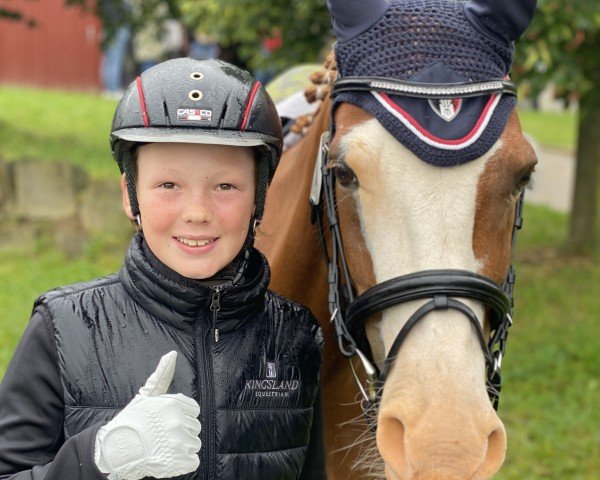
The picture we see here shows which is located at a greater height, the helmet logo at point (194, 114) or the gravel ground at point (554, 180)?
the helmet logo at point (194, 114)

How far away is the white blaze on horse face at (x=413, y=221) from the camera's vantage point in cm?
217

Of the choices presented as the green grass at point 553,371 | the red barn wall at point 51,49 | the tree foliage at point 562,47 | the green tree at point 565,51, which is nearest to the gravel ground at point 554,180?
the green grass at point 553,371

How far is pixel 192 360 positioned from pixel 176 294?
170 mm

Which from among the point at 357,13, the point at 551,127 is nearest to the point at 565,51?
the point at 357,13

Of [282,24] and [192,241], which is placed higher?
[282,24]

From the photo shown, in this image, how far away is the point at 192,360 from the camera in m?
2.29

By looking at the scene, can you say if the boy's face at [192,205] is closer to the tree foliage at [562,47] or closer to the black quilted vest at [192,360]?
the black quilted vest at [192,360]

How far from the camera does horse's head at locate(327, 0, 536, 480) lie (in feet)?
6.70

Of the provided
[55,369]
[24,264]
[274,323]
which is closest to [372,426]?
[274,323]

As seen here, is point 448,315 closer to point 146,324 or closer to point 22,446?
point 146,324

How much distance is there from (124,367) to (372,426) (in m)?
0.69

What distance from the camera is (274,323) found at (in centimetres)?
A: 250

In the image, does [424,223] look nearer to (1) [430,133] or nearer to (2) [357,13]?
(1) [430,133]

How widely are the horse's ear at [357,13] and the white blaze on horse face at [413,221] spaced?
320 millimetres
